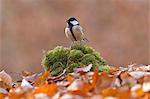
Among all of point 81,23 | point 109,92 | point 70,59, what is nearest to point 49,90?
point 109,92

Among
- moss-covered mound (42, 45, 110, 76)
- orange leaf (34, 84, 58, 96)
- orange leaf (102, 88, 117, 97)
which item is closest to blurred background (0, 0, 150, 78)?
moss-covered mound (42, 45, 110, 76)

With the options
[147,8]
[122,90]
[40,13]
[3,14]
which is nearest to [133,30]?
[147,8]

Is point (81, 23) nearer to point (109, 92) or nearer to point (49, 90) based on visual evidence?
point (49, 90)

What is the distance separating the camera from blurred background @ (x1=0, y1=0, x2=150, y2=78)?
1158 centimetres

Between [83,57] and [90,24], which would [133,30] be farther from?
[83,57]

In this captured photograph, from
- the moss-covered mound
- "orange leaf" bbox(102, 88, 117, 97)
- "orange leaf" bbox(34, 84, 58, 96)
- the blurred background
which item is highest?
the blurred background

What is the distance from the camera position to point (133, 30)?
1217cm

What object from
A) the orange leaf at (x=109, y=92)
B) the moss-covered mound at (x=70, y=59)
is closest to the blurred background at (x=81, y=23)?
the moss-covered mound at (x=70, y=59)

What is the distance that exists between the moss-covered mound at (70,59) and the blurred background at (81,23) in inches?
324

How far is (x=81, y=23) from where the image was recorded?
11.7m

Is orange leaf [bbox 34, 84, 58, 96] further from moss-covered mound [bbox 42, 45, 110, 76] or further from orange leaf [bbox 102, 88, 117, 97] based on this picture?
moss-covered mound [bbox 42, 45, 110, 76]

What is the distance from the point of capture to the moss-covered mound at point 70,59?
296 centimetres

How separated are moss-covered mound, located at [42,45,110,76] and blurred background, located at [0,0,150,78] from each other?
27.0ft

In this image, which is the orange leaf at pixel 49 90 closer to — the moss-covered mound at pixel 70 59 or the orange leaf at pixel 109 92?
the orange leaf at pixel 109 92
